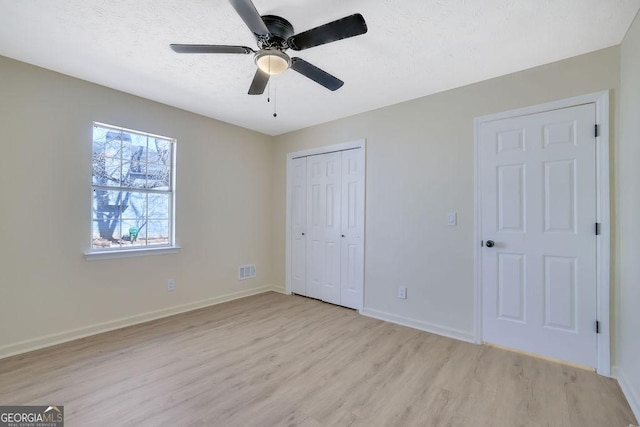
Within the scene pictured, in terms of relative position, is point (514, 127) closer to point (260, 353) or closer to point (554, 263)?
point (554, 263)

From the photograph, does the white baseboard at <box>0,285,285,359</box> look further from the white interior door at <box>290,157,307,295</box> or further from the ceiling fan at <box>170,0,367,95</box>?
the ceiling fan at <box>170,0,367,95</box>

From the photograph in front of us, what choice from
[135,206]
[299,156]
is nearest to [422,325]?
[299,156]

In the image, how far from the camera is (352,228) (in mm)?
3619

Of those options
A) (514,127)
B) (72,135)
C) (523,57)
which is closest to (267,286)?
(72,135)

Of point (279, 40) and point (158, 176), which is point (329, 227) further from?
point (279, 40)

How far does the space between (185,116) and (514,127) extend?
359 cm

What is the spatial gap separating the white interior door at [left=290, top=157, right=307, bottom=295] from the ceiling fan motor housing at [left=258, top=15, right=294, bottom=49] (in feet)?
7.66

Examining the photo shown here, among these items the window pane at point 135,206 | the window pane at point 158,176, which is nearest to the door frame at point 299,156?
the window pane at point 158,176

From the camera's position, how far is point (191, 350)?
2.45 metres

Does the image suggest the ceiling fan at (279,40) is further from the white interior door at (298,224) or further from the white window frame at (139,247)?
the white interior door at (298,224)

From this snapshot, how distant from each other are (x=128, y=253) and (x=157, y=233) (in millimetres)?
398

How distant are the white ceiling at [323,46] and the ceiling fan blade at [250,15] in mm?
254

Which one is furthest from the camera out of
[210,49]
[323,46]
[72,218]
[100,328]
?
[100,328]

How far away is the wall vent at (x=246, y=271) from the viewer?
4.07m
